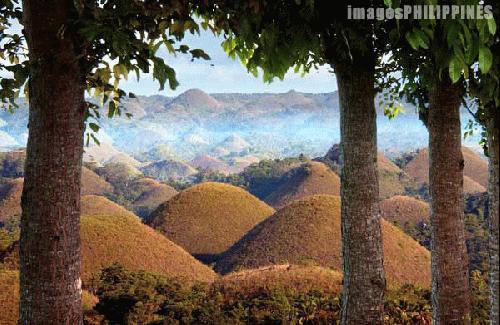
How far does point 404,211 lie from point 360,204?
Result: 7040cm

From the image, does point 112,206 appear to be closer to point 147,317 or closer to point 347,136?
point 147,317

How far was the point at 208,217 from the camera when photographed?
2341 inches

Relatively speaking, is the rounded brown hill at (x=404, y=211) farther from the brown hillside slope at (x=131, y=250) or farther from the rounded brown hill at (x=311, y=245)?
the brown hillside slope at (x=131, y=250)

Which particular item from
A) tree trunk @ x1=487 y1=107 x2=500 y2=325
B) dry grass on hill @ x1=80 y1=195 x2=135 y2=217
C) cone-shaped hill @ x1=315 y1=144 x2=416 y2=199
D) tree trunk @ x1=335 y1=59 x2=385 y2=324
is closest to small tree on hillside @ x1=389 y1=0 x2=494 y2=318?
tree trunk @ x1=487 y1=107 x2=500 y2=325

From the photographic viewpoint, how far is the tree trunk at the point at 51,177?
12.6 ft

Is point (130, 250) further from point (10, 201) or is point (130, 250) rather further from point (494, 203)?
point (10, 201)

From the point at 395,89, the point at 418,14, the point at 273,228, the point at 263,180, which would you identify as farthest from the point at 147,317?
the point at 263,180

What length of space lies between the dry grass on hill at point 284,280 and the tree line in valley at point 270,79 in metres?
15.7

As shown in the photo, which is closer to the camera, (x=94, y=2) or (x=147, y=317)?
(x=94, y=2)

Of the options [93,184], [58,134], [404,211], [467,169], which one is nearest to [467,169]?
[467,169]

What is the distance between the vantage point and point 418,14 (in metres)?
4.02

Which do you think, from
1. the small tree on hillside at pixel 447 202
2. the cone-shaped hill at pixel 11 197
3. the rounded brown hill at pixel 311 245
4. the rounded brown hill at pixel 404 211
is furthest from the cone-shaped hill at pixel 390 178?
the small tree on hillside at pixel 447 202

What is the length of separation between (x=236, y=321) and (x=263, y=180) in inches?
4226

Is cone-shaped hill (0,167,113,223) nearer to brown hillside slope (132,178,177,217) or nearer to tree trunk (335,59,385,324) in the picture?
brown hillside slope (132,178,177,217)
